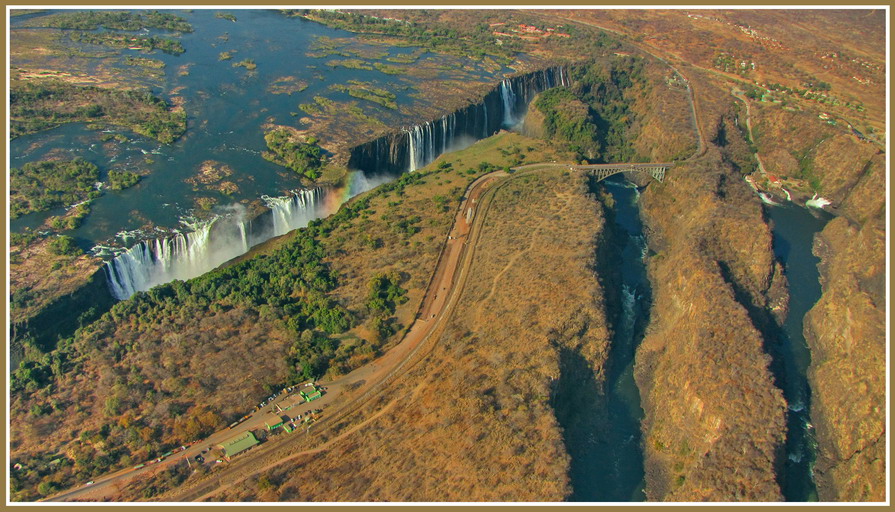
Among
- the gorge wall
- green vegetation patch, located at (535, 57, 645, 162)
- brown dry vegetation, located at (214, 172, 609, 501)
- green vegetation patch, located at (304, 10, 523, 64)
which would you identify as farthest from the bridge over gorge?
green vegetation patch, located at (304, 10, 523, 64)

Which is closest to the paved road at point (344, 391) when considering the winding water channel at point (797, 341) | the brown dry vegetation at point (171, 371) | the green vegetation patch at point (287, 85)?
the brown dry vegetation at point (171, 371)

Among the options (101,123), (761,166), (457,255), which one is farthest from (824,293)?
(101,123)

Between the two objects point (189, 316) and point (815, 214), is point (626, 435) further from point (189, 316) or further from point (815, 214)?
point (815, 214)

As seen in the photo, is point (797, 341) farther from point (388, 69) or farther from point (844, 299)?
point (388, 69)

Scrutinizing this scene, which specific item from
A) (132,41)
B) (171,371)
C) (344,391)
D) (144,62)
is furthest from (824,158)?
(132,41)

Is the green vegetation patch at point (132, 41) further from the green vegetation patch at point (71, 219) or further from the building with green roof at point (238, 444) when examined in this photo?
the building with green roof at point (238, 444)

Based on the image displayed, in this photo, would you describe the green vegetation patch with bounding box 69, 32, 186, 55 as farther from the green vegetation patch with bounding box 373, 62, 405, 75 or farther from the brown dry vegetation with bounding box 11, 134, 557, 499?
the brown dry vegetation with bounding box 11, 134, 557, 499
